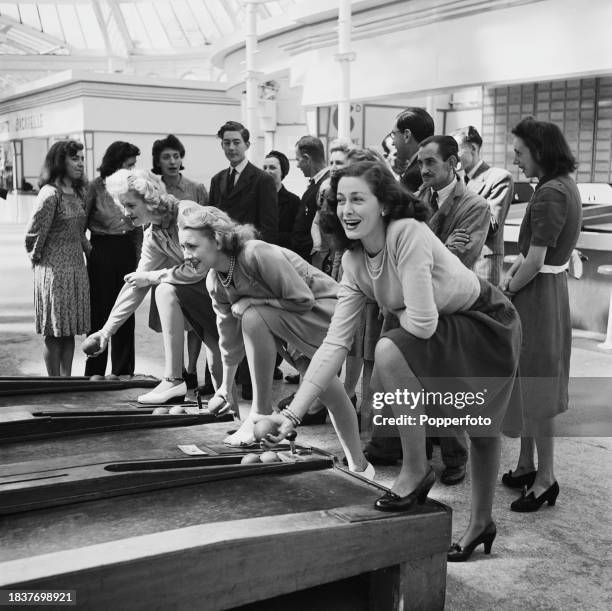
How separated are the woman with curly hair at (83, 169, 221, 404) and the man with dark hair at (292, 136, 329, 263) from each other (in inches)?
43.4

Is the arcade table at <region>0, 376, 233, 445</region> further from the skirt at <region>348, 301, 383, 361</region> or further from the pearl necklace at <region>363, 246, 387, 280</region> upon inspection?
the pearl necklace at <region>363, 246, 387, 280</region>

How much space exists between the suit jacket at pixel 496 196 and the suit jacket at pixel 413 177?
1.95ft

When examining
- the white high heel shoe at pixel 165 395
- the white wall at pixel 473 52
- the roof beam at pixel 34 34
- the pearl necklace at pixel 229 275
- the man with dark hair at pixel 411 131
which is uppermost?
the roof beam at pixel 34 34

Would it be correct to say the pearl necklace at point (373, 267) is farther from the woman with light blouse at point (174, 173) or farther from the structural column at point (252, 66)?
the structural column at point (252, 66)

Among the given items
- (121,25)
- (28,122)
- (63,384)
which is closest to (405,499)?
(63,384)

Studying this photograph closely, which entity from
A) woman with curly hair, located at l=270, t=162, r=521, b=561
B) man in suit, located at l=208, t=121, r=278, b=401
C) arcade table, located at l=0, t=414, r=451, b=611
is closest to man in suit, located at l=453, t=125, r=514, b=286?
man in suit, located at l=208, t=121, r=278, b=401

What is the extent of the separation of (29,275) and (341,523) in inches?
419

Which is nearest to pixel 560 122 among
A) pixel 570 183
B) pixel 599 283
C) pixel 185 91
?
pixel 599 283

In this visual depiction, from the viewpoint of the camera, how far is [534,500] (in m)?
3.40

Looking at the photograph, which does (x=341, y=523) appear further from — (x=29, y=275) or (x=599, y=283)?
(x=29, y=275)

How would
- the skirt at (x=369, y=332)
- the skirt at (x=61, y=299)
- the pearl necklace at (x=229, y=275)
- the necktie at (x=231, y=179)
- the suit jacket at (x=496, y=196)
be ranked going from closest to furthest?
1. the pearl necklace at (x=229, y=275)
2. the skirt at (x=369, y=332)
3. the suit jacket at (x=496, y=196)
4. the skirt at (x=61, y=299)
5. the necktie at (x=231, y=179)

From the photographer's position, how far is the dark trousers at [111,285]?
5.37 meters

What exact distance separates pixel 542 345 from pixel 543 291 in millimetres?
231

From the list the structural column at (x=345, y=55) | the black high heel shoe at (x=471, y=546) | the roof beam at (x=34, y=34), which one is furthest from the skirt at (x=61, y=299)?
the roof beam at (x=34, y=34)
